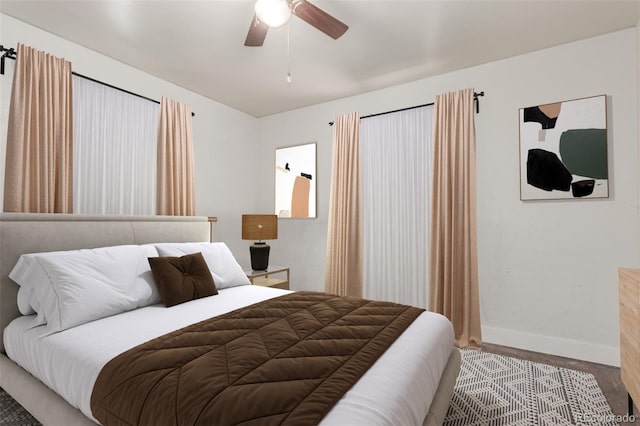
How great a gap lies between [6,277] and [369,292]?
10.3 feet

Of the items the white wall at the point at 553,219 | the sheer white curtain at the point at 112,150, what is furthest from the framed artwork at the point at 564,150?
the sheer white curtain at the point at 112,150

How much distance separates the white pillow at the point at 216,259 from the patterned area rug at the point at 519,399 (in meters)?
1.23

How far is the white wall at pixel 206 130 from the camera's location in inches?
95.4

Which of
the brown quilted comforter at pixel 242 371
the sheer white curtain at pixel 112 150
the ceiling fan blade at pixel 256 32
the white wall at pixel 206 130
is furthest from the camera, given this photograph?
the sheer white curtain at pixel 112 150

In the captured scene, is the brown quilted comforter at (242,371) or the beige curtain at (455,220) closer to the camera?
the brown quilted comforter at (242,371)

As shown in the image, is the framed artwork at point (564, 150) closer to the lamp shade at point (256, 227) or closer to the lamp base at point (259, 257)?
the lamp shade at point (256, 227)

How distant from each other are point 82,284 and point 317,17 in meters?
2.11

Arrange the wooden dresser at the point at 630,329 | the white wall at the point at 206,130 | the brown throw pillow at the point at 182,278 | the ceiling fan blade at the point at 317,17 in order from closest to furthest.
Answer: the wooden dresser at the point at 630,329, the ceiling fan blade at the point at 317,17, the brown throw pillow at the point at 182,278, the white wall at the point at 206,130

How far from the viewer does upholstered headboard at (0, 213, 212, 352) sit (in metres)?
2.04

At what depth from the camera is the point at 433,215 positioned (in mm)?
3289

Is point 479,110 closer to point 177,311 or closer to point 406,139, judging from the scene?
point 406,139

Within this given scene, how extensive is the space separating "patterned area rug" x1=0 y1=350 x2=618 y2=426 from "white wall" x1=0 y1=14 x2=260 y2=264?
2383mm

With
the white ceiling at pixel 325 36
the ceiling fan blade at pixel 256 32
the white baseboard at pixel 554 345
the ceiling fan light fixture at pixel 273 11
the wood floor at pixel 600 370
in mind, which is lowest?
the wood floor at pixel 600 370

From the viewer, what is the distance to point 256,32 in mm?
2055
